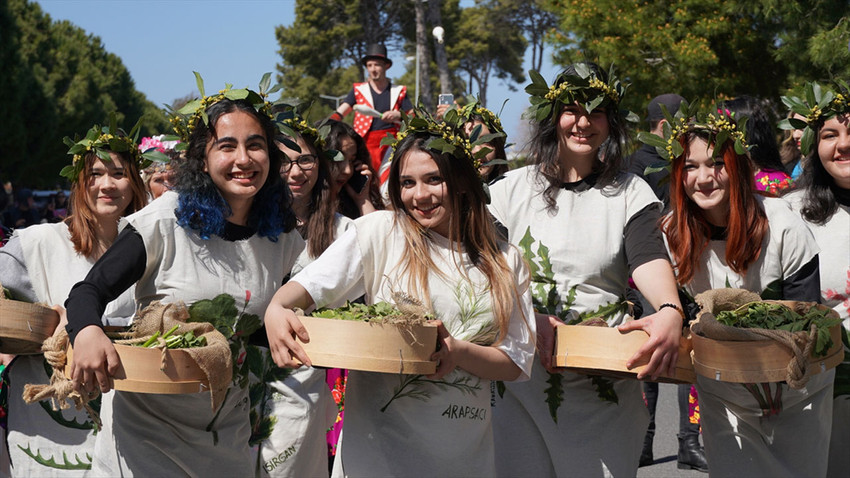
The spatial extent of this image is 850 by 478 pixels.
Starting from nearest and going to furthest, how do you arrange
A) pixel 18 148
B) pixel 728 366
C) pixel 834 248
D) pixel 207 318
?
pixel 728 366
pixel 207 318
pixel 834 248
pixel 18 148

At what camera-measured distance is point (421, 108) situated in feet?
14.1

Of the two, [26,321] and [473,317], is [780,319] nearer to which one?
[473,317]

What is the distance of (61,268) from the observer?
16.7 ft

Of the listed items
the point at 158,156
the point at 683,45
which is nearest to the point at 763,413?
the point at 158,156

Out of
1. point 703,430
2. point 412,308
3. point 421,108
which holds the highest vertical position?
point 421,108

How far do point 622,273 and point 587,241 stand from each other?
0.75ft

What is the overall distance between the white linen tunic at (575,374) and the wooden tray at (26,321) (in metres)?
2.04

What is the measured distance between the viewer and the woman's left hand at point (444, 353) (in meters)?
3.55

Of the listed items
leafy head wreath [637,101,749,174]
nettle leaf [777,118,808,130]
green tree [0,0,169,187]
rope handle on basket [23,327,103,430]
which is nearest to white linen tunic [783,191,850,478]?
nettle leaf [777,118,808,130]

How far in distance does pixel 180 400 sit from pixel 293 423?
5.02 feet

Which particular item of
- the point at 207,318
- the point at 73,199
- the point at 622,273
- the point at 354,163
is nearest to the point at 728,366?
the point at 622,273

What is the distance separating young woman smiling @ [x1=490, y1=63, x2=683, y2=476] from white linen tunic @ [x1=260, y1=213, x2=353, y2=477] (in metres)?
1.19

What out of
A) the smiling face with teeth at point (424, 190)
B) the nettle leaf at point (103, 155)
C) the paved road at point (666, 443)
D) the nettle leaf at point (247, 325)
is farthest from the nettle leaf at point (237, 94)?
the paved road at point (666, 443)

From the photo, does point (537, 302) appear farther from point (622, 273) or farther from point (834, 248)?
point (834, 248)
